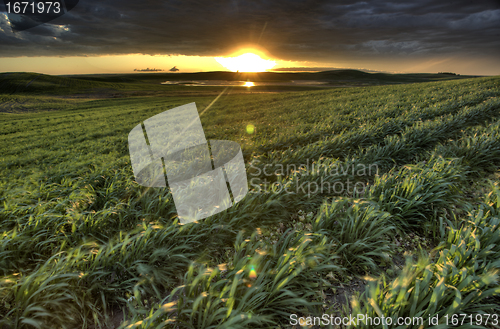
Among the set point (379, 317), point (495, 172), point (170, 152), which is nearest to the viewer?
point (379, 317)

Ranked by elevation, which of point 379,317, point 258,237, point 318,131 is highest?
point 318,131

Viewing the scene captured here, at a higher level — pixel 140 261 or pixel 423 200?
pixel 423 200

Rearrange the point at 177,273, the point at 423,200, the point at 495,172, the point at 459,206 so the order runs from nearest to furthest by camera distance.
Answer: the point at 177,273 < the point at 423,200 < the point at 459,206 < the point at 495,172

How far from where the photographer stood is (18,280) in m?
2.14

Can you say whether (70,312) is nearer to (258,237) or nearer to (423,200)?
(258,237)

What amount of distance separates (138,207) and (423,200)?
4.81 m

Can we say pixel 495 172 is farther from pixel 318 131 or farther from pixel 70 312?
pixel 70 312

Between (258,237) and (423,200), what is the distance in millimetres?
2826

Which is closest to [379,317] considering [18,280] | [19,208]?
[18,280]

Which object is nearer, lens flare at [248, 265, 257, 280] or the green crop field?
the green crop field

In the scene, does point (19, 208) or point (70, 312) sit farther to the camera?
point (19, 208)

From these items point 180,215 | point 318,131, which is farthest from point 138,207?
point 318,131

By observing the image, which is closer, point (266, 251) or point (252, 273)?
point (252, 273)

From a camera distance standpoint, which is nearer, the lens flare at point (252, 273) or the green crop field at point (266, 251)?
the green crop field at point (266, 251)
